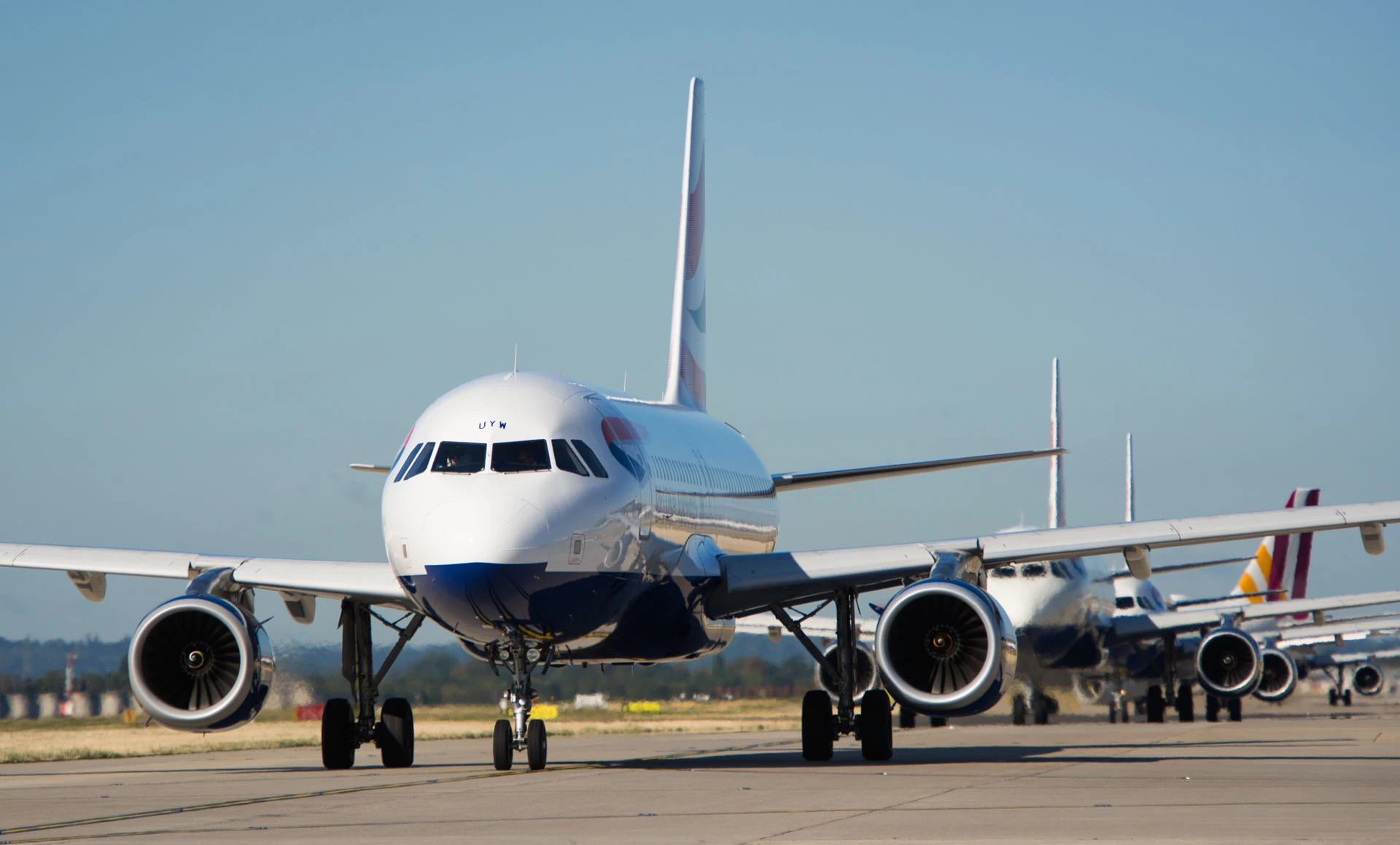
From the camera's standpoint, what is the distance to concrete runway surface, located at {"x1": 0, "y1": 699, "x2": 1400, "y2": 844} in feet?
32.2

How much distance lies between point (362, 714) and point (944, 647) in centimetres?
610

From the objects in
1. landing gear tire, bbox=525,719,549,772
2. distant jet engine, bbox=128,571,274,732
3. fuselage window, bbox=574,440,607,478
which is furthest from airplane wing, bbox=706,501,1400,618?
distant jet engine, bbox=128,571,274,732

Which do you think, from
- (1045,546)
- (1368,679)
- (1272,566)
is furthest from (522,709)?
(1368,679)

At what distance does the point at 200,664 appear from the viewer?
54.5 ft

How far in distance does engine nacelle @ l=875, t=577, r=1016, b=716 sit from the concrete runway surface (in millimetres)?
727

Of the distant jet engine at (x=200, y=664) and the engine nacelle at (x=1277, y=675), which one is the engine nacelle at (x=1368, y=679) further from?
the distant jet engine at (x=200, y=664)

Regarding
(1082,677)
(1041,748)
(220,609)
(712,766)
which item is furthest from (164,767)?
(1082,677)

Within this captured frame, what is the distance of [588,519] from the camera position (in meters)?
14.8

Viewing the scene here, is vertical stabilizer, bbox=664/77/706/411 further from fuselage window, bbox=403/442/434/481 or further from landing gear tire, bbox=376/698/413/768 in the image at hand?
fuselage window, bbox=403/442/434/481

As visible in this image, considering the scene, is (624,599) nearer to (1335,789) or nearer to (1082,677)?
(1335,789)

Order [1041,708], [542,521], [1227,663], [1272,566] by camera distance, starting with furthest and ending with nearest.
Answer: [1272,566] < [1227,663] < [1041,708] < [542,521]

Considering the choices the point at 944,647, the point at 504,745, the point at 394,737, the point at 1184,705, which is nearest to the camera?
the point at 504,745

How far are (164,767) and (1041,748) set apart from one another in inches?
409

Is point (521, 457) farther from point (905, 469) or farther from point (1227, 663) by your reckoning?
point (1227, 663)
